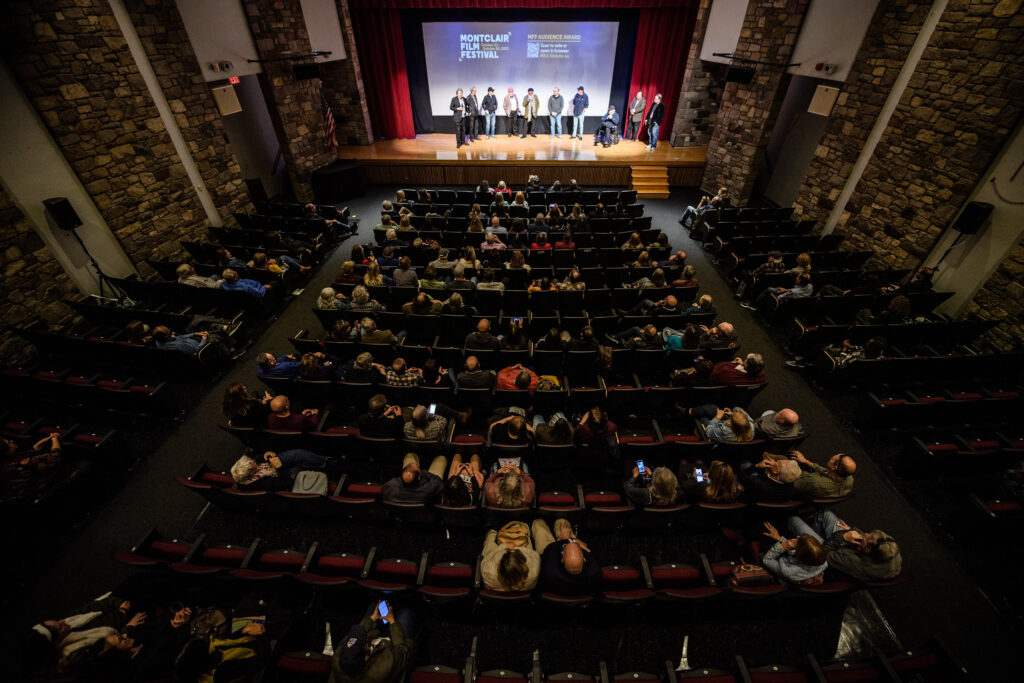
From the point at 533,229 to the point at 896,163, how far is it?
6369mm

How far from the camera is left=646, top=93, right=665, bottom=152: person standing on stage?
11.5 metres

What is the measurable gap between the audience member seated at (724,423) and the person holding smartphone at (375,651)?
315 cm

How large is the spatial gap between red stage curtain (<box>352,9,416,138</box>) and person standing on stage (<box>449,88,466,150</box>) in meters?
1.64

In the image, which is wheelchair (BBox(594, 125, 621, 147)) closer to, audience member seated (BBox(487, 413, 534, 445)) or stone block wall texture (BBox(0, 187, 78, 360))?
audience member seated (BBox(487, 413, 534, 445))

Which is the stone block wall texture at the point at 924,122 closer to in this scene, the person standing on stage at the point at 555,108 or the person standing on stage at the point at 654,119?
the person standing on stage at the point at 654,119

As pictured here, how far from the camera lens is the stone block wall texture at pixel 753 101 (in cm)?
873

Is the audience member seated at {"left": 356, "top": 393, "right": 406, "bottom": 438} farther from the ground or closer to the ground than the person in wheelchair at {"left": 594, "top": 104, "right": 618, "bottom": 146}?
closer to the ground

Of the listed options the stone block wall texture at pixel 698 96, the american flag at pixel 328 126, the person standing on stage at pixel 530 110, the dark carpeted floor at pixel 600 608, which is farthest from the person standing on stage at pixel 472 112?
the dark carpeted floor at pixel 600 608

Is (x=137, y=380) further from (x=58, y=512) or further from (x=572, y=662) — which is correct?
(x=572, y=662)

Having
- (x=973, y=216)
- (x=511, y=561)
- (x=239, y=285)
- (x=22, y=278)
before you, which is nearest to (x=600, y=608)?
(x=511, y=561)

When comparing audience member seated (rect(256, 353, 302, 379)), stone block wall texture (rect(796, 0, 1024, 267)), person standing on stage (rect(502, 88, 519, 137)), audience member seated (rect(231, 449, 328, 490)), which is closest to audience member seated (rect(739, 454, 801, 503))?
audience member seated (rect(231, 449, 328, 490))

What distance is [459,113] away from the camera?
11.8 meters

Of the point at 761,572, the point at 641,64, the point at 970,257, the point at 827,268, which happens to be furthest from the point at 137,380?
the point at 641,64

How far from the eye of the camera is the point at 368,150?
474 inches
